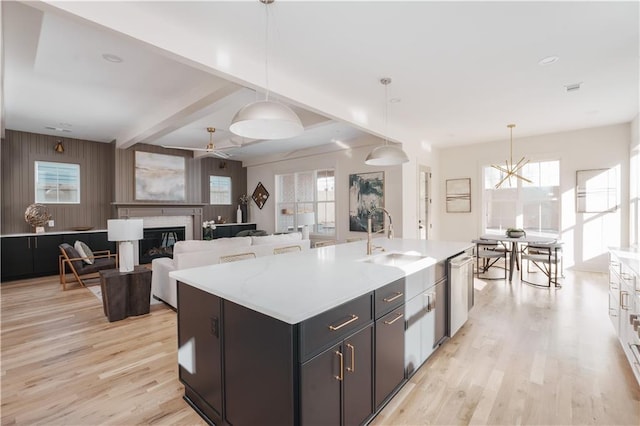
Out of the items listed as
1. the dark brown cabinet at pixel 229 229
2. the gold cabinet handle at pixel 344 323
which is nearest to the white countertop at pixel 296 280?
the gold cabinet handle at pixel 344 323

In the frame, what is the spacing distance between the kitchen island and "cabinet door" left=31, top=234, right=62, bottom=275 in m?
5.68

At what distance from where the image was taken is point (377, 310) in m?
1.75

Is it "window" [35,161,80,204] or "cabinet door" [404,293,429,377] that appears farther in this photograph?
"window" [35,161,80,204]

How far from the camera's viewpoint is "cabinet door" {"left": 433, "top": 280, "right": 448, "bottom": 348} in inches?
100

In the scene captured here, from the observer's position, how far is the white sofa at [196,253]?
3.61 meters

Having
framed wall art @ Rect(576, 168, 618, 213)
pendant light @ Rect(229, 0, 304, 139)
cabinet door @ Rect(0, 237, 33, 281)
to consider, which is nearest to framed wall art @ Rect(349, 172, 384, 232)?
framed wall art @ Rect(576, 168, 618, 213)

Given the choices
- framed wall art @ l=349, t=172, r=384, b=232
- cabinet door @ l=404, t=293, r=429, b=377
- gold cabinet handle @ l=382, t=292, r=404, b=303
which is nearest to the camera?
gold cabinet handle @ l=382, t=292, r=404, b=303

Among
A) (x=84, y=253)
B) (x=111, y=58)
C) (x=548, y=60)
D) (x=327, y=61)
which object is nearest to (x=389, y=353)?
(x=327, y=61)

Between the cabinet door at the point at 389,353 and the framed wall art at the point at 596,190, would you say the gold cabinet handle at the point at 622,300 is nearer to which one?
the cabinet door at the point at 389,353

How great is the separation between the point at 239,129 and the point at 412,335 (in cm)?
197

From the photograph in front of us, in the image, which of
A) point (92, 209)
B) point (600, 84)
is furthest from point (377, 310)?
point (92, 209)

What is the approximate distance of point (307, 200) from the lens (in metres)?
7.85

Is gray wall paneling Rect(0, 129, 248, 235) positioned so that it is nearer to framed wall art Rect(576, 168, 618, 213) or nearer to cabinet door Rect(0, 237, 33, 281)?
cabinet door Rect(0, 237, 33, 281)

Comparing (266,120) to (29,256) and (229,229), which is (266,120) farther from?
(229,229)
